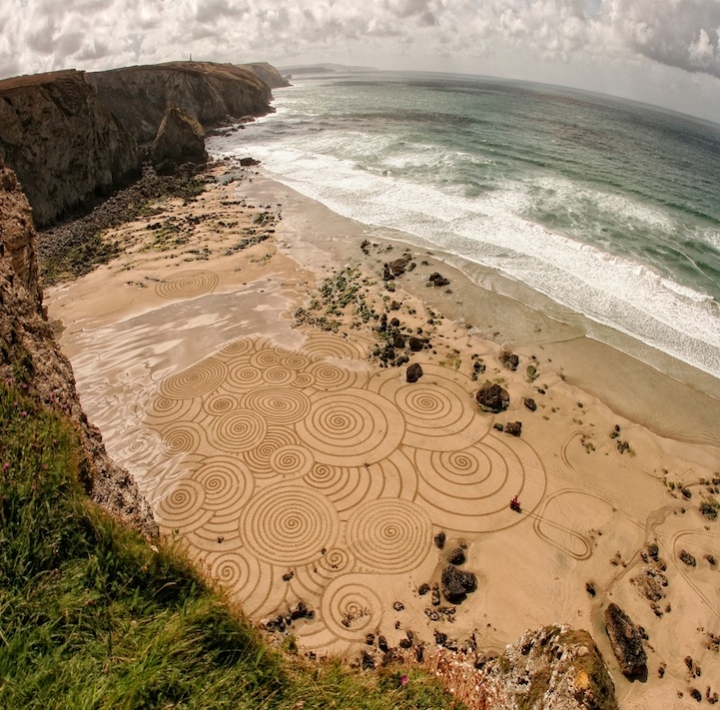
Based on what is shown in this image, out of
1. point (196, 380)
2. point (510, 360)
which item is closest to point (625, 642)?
point (510, 360)

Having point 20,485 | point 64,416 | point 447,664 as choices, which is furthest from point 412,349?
point 20,485

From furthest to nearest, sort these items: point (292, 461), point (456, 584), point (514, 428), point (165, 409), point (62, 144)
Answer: point (62, 144), point (165, 409), point (514, 428), point (292, 461), point (456, 584)

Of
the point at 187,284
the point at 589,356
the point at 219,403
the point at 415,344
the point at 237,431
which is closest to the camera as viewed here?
the point at 237,431

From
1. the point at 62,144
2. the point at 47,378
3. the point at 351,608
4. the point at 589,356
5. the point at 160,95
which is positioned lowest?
the point at 351,608

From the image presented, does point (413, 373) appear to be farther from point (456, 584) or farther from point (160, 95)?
point (160, 95)

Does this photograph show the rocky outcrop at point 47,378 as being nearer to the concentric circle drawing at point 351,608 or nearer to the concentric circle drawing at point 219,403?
the concentric circle drawing at point 351,608

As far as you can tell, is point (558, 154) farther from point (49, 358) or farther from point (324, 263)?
point (49, 358)
